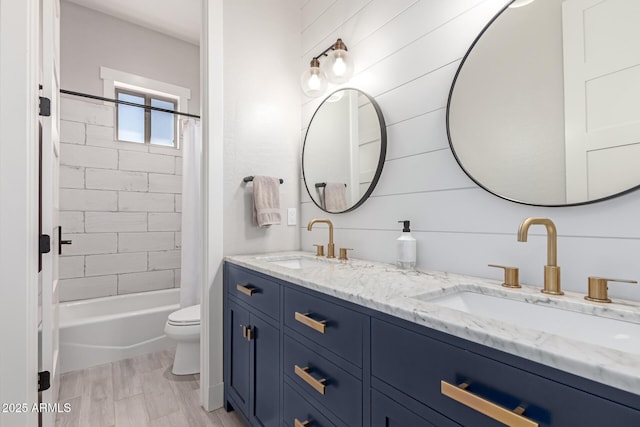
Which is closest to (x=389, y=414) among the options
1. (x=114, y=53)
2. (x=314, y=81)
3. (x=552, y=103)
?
(x=552, y=103)

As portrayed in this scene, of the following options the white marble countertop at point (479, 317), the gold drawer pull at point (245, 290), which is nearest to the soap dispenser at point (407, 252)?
the white marble countertop at point (479, 317)

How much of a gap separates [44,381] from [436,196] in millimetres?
1882

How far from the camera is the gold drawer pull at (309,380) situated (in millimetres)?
961

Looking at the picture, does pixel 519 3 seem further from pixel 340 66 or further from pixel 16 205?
pixel 16 205

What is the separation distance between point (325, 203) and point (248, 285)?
69 cm

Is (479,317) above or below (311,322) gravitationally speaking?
above

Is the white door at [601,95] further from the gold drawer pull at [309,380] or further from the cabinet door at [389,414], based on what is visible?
the gold drawer pull at [309,380]

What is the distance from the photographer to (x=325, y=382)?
3.16ft

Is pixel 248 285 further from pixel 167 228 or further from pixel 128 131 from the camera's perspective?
pixel 128 131

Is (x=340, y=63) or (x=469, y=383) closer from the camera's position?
(x=469, y=383)

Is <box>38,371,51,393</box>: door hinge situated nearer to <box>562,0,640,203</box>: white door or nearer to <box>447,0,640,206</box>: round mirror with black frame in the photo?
<box>447,0,640,206</box>: round mirror with black frame

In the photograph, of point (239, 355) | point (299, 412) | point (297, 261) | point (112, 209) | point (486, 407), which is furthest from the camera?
point (112, 209)

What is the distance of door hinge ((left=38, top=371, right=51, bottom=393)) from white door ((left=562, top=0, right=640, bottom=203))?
7.05 feet

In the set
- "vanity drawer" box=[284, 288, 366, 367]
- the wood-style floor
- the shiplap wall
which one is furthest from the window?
"vanity drawer" box=[284, 288, 366, 367]
